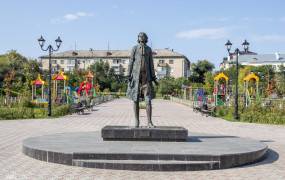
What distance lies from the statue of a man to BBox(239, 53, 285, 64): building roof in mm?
127519

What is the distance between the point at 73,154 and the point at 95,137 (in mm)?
3189

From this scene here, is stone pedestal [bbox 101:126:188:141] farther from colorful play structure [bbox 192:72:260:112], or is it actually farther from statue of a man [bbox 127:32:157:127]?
colorful play structure [bbox 192:72:260:112]

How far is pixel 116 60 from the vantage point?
12094cm

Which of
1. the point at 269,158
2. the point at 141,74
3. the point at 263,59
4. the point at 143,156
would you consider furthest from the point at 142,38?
the point at 263,59

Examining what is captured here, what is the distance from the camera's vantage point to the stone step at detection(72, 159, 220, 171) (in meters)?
8.38

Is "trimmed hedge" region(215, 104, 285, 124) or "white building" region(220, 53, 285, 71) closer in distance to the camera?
"trimmed hedge" region(215, 104, 285, 124)

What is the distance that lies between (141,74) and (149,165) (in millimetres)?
3575

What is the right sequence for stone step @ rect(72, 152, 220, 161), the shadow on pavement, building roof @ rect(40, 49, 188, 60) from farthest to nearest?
1. building roof @ rect(40, 49, 188, 60)
2. the shadow on pavement
3. stone step @ rect(72, 152, 220, 161)

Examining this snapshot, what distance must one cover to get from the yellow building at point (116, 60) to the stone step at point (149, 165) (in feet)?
348

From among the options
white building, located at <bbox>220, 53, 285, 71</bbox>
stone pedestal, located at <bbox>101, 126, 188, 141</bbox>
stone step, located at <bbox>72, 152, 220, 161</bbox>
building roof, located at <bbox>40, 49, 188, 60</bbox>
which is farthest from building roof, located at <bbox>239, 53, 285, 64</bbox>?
stone step, located at <bbox>72, 152, 220, 161</bbox>

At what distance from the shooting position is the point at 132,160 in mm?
8750

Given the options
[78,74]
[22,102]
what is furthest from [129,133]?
[78,74]

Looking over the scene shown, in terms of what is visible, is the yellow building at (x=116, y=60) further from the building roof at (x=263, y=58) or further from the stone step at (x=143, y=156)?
the stone step at (x=143, y=156)

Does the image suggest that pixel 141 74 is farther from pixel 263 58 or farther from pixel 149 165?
pixel 263 58
